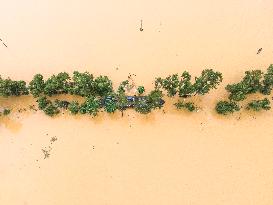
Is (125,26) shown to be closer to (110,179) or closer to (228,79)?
(228,79)

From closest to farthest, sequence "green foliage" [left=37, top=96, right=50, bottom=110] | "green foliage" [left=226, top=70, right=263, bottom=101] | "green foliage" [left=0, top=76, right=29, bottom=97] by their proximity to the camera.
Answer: "green foliage" [left=226, top=70, right=263, bottom=101] < "green foliage" [left=0, top=76, right=29, bottom=97] < "green foliage" [left=37, top=96, right=50, bottom=110]

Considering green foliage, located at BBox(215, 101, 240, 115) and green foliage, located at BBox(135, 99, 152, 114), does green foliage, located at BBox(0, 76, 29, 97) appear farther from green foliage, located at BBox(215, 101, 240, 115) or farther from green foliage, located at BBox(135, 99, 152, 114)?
green foliage, located at BBox(215, 101, 240, 115)

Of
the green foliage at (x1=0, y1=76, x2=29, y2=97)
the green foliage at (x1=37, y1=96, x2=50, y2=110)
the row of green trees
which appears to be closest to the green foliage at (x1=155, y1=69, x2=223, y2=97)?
the row of green trees

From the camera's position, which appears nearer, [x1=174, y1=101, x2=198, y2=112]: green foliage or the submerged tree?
the submerged tree

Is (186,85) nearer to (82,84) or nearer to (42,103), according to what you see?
(82,84)

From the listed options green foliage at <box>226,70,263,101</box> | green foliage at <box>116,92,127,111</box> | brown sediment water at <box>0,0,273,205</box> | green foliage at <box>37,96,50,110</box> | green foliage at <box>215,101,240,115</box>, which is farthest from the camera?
green foliage at <box>37,96,50,110</box>

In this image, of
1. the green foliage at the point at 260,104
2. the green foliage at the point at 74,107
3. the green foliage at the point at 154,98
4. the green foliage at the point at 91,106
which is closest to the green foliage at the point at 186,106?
the green foliage at the point at 154,98

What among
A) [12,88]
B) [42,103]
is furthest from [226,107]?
[12,88]
